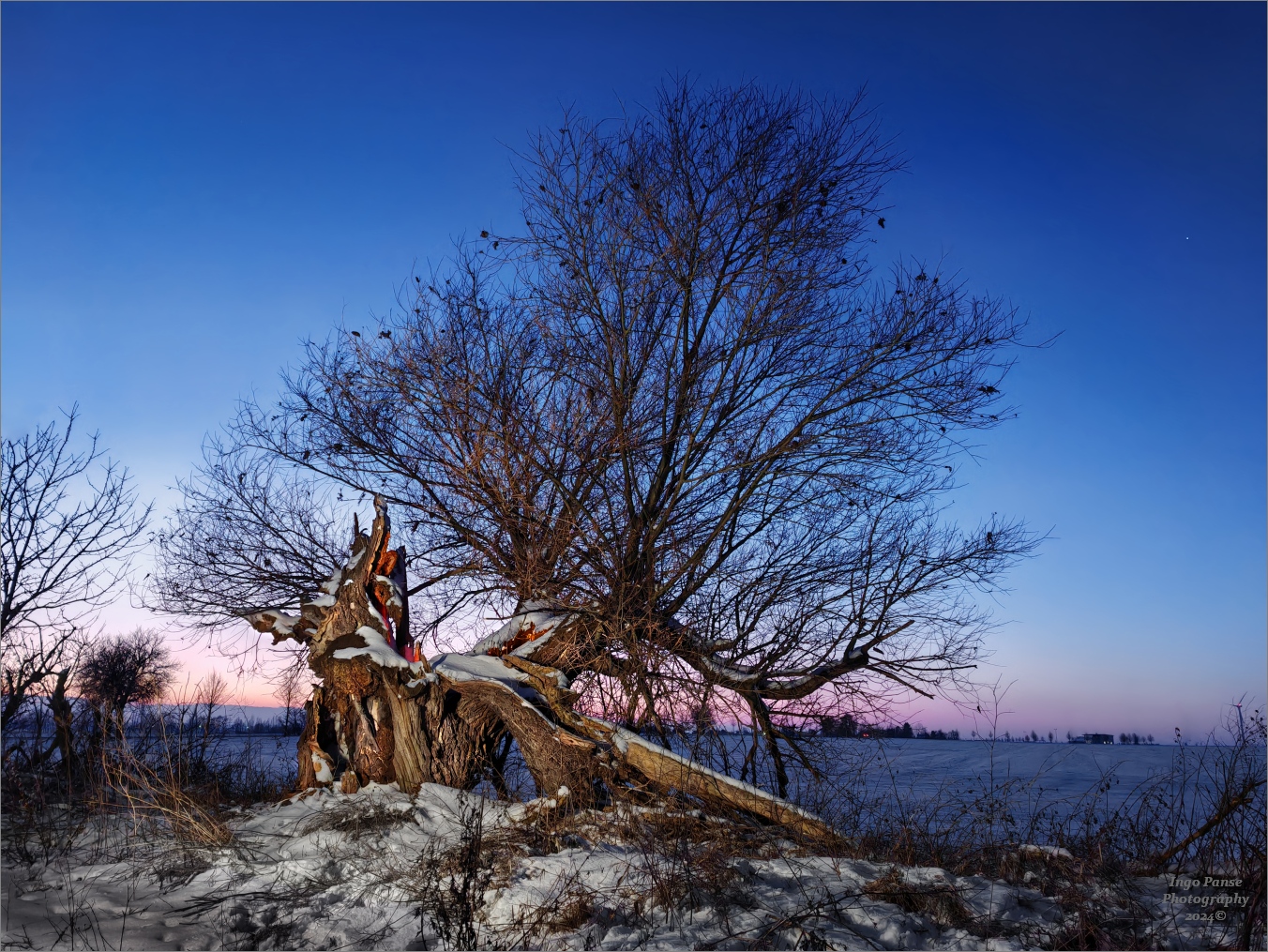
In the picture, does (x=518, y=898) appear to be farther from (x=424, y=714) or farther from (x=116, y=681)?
(x=116, y=681)

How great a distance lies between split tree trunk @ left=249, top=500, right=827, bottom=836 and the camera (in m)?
7.41

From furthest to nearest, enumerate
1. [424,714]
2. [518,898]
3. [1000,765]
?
1. [424,714]
2. [1000,765]
3. [518,898]

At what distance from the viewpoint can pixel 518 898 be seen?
4.56 metres

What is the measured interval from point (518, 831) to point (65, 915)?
2.70 metres

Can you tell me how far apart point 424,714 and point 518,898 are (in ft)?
13.0

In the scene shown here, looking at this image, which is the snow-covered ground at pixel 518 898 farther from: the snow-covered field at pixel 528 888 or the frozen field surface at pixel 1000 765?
the frozen field surface at pixel 1000 765

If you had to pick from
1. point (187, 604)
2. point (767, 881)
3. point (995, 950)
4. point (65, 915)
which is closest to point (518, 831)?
point (767, 881)

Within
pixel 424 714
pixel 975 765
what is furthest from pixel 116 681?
pixel 975 765

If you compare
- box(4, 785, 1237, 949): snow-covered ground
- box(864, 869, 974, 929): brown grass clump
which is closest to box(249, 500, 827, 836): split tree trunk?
box(4, 785, 1237, 949): snow-covered ground

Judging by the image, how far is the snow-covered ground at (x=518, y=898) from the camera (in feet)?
13.9

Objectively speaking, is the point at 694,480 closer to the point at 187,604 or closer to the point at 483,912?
the point at 483,912

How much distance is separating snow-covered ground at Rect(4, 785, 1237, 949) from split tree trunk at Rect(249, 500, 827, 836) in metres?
1.45

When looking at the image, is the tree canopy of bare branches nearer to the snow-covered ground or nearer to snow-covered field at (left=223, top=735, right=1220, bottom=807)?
the snow-covered ground

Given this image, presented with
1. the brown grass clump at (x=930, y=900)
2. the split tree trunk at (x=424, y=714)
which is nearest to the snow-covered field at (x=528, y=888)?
the brown grass clump at (x=930, y=900)
